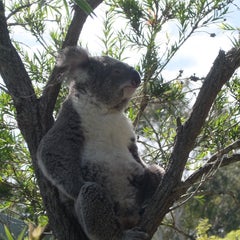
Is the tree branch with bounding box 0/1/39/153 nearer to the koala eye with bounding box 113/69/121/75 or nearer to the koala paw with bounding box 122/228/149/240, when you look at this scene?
the koala eye with bounding box 113/69/121/75

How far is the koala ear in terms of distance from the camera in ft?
10.5

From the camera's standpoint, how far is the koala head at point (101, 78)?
335 cm

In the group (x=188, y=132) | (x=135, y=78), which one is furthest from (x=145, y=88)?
(x=188, y=132)

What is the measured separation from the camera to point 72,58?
3307mm

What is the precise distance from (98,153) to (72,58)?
1.85ft

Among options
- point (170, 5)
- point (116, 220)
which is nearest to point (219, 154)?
point (116, 220)

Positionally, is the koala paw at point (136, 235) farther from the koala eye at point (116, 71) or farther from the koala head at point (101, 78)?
the koala eye at point (116, 71)

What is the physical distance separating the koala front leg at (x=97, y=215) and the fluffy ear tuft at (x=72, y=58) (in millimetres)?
762

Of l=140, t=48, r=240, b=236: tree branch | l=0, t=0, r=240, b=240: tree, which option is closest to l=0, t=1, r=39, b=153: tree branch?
l=0, t=0, r=240, b=240: tree

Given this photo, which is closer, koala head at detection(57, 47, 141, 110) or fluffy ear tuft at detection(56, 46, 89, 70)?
fluffy ear tuft at detection(56, 46, 89, 70)

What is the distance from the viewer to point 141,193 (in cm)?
320

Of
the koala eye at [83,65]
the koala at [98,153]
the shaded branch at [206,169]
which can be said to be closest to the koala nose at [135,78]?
the koala at [98,153]

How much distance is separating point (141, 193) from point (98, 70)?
801mm

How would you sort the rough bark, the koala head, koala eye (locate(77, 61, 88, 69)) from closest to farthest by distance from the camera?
1. the rough bark
2. the koala head
3. koala eye (locate(77, 61, 88, 69))
